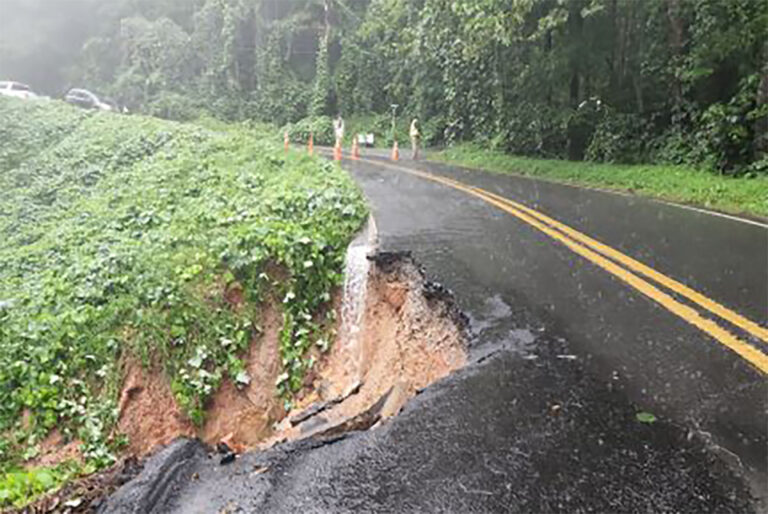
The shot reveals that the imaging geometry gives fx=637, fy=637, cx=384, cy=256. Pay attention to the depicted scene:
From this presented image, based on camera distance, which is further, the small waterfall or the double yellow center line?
the small waterfall

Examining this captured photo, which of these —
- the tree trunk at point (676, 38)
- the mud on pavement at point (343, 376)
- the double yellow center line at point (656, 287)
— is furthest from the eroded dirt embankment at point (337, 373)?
the tree trunk at point (676, 38)

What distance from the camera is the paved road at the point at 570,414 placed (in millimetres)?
2826

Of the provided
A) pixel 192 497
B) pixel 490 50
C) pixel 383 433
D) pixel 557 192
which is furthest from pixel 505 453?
pixel 490 50

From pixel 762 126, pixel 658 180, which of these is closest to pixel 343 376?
pixel 658 180

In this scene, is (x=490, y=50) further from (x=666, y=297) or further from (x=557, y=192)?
(x=666, y=297)

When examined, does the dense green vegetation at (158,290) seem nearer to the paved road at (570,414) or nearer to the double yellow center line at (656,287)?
the paved road at (570,414)

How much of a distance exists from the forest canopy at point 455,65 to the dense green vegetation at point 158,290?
30.1ft

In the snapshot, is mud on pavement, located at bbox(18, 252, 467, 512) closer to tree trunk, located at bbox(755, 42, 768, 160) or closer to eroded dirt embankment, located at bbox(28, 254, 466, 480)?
eroded dirt embankment, located at bbox(28, 254, 466, 480)

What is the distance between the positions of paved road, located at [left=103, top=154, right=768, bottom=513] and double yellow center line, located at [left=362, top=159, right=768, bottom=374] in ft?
0.07

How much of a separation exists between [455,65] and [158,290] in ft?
72.7

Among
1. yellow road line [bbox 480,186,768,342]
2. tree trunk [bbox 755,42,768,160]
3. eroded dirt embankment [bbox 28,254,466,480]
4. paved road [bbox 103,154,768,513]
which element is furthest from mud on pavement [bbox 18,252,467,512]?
tree trunk [bbox 755,42,768,160]

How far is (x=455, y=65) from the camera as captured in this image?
2695 cm

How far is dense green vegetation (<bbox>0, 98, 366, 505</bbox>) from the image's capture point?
20.9ft

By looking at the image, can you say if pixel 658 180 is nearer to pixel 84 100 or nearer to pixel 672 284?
pixel 672 284
